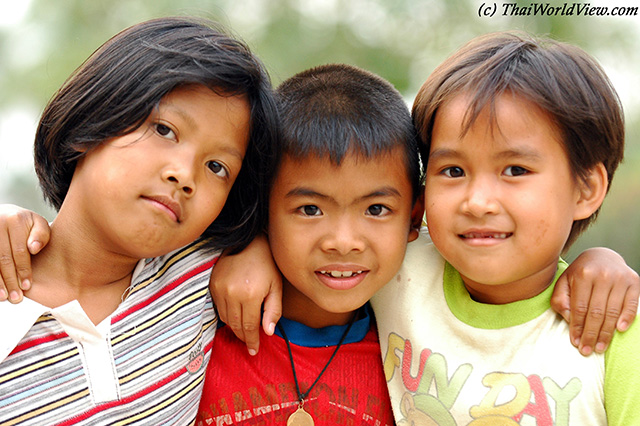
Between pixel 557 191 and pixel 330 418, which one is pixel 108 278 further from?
pixel 557 191

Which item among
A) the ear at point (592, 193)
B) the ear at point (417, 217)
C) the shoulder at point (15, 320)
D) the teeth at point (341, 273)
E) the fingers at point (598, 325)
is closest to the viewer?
the shoulder at point (15, 320)

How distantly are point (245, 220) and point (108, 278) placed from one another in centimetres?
40

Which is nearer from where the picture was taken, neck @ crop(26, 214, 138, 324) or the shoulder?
the shoulder

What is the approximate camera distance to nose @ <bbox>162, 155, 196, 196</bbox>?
57.6 inches

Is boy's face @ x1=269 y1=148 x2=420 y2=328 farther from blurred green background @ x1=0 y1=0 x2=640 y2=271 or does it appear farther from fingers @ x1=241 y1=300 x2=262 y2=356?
blurred green background @ x1=0 y1=0 x2=640 y2=271

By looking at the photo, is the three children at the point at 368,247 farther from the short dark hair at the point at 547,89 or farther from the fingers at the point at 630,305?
the fingers at the point at 630,305

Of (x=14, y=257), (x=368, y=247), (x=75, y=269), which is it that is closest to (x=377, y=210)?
(x=368, y=247)

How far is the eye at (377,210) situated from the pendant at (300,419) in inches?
23.1

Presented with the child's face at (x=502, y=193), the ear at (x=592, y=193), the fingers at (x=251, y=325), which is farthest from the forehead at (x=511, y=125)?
the fingers at (x=251, y=325)

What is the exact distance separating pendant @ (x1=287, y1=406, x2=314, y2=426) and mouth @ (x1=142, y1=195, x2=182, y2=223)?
2.18 ft

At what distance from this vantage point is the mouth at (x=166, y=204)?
1.47 meters

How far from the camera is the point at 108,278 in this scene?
63.4 inches

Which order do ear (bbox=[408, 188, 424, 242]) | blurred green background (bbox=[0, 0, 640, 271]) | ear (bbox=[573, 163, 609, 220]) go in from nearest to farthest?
ear (bbox=[573, 163, 609, 220])
ear (bbox=[408, 188, 424, 242])
blurred green background (bbox=[0, 0, 640, 271])

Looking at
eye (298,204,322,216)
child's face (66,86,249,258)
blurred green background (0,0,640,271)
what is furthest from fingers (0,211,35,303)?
blurred green background (0,0,640,271)
